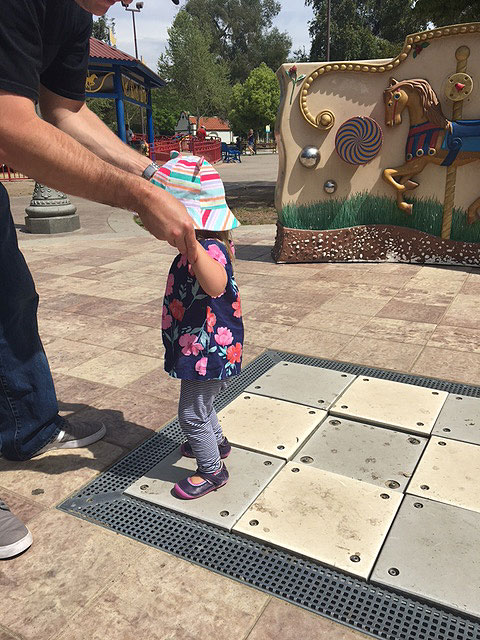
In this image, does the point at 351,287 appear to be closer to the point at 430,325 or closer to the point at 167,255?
the point at 430,325

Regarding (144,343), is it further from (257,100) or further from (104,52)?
(257,100)

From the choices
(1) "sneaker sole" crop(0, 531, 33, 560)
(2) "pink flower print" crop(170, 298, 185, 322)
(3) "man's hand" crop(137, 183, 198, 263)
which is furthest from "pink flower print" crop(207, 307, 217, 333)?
(1) "sneaker sole" crop(0, 531, 33, 560)

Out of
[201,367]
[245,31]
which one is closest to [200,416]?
[201,367]

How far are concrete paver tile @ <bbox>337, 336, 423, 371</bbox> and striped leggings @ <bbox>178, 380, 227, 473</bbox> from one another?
6.03ft

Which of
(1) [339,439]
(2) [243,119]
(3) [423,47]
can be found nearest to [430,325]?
(1) [339,439]

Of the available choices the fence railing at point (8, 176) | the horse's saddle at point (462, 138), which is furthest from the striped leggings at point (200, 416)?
the fence railing at point (8, 176)

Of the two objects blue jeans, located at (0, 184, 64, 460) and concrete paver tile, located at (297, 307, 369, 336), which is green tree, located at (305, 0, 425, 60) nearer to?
concrete paver tile, located at (297, 307, 369, 336)

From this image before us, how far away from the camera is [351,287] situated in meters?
5.87

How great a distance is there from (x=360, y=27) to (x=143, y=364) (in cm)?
5101

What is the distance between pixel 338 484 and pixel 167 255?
18.3 feet

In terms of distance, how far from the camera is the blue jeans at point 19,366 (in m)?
2.47

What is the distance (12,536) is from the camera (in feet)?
6.94

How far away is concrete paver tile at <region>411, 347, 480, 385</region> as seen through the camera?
364 centimetres

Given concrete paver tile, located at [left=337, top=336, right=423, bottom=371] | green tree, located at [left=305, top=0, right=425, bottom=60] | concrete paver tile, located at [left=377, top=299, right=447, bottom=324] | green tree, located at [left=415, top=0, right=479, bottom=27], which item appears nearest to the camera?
concrete paver tile, located at [left=337, top=336, right=423, bottom=371]
